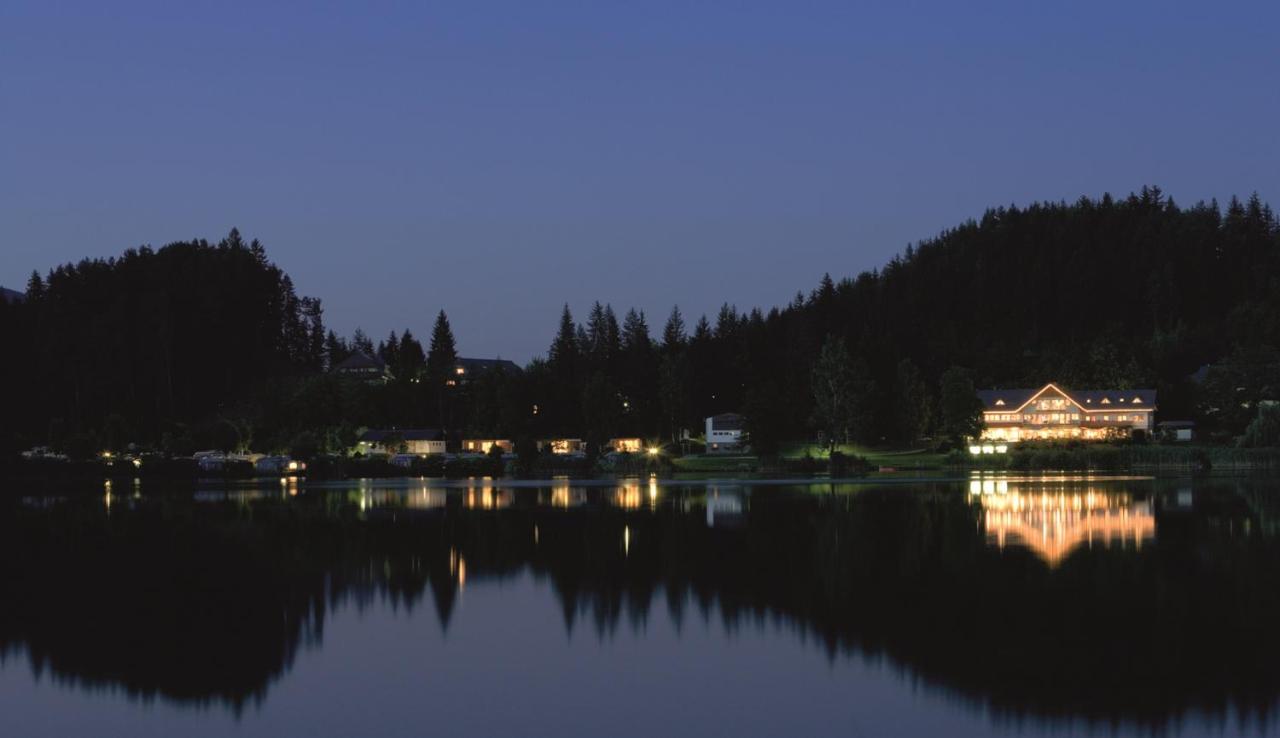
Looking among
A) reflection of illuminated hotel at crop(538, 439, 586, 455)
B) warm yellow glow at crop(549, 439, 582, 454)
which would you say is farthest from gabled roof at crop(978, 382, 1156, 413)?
warm yellow glow at crop(549, 439, 582, 454)

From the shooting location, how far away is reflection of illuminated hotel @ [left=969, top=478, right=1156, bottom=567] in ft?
112

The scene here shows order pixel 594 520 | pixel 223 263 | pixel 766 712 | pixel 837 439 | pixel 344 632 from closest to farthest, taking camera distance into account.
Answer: pixel 766 712
pixel 344 632
pixel 594 520
pixel 837 439
pixel 223 263

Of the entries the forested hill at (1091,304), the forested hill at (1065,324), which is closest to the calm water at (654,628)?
the forested hill at (1065,324)

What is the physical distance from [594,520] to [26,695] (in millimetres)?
29313

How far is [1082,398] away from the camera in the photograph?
123 metres

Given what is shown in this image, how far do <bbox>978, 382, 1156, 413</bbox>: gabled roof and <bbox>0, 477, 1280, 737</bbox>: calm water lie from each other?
263ft

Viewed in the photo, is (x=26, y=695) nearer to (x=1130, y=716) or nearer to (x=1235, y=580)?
(x=1130, y=716)

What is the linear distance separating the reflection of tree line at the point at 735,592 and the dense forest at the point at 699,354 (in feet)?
214

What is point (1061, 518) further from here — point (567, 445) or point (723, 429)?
point (567, 445)

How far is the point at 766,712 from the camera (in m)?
16.5

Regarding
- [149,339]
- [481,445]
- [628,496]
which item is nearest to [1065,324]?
[481,445]

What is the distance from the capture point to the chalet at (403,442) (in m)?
125

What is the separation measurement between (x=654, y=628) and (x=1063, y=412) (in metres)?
106

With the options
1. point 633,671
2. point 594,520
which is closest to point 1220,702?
point 633,671
